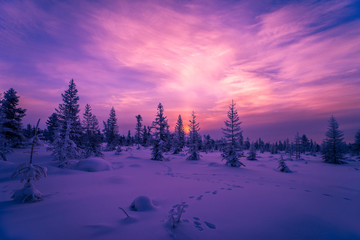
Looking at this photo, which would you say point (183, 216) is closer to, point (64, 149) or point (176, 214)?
point (176, 214)

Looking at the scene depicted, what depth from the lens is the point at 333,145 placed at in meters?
30.4

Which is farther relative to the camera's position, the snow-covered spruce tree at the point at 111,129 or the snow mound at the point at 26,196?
the snow-covered spruce tree at the point at 111,129

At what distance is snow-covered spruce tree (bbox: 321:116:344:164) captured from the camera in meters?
29.4

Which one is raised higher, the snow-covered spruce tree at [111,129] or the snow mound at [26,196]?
the snow-covered spruce tree at [111,129]

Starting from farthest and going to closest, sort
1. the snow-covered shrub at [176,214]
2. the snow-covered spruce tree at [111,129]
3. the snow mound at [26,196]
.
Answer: the snow-covered spruce tree at [111,129] → the snow mound at [26,196] → the snow-covered shrub at [176,214]

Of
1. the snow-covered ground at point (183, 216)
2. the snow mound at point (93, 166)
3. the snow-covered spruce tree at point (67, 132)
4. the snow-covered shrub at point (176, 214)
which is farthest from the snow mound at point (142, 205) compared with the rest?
the snow-covered spruce tree at point (67, 132)

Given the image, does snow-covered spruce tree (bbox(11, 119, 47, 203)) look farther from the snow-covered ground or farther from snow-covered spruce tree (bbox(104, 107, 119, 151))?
snow-covered spruce tree (bbox(104, 107, 119, 151))

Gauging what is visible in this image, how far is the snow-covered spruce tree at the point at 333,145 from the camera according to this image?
1158 inches

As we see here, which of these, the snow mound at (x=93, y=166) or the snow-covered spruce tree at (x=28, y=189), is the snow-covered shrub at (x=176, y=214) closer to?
the snow-covered spruce tree at (x=28, y=189)

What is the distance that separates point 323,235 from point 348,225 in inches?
59.9

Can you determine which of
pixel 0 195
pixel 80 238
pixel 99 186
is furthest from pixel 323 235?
pixel 0 195

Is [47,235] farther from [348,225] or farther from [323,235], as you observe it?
[348,225]

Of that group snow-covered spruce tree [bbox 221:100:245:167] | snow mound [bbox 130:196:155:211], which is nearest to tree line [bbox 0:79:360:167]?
snow-covered spruce tree [bbox 221:100:245:167]

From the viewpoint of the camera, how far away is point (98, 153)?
24844mm
